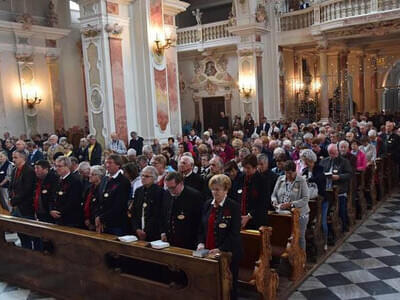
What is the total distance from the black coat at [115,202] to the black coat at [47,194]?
80cm

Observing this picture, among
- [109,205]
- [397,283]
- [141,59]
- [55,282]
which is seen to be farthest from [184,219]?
[141,59]

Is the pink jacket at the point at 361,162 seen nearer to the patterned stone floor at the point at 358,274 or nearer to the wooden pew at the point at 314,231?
the patterned stone floor at the point at 358,274

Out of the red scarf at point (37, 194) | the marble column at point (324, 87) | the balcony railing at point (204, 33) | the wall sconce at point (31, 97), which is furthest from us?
the balcony railing at point (204, 33)

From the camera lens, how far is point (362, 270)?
5.09m

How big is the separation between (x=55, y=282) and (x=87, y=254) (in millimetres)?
723

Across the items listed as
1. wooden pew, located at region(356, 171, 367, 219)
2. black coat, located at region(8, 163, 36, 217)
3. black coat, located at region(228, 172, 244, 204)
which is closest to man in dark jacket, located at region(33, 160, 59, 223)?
black coat, located at region(8, 163, 36, 217)

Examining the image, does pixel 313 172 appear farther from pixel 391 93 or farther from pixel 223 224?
pixel 391 93

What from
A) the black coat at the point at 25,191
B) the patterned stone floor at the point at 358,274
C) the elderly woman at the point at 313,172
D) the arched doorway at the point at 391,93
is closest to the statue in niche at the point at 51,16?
the black coat at the point at 25,191

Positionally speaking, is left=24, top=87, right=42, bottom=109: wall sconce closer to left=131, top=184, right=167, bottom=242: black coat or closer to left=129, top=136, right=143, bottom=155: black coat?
left=129, top=136, right=143, bottom=155: black coat

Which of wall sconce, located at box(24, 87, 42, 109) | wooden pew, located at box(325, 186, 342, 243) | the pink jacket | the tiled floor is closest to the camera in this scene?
the tiled floor

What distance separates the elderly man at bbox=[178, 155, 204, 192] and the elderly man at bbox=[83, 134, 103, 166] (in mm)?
3970

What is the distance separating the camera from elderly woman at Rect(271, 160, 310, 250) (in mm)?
4797

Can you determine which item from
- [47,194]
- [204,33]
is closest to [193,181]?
[47,194]

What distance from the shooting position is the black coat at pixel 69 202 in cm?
494
